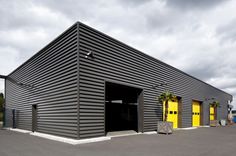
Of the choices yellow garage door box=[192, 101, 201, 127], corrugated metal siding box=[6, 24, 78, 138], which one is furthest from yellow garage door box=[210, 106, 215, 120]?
corrugated metal siding box=[6, 24, 78, 138]

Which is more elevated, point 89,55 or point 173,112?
point 89,55

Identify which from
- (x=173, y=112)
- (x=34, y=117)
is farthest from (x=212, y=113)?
(x=34, y=117)

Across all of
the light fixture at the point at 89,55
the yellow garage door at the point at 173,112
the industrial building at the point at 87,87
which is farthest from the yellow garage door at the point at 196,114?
the light fixture at the point at 89,55

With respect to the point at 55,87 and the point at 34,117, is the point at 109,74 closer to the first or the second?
the point at 55,87

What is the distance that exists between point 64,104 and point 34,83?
5.08 m

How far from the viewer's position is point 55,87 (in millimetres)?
11727

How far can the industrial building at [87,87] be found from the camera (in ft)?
33.4

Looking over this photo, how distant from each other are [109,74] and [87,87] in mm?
1853

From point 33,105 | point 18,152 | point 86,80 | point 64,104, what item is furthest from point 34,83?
point 18,152

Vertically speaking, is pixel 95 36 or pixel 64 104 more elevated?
pixel 95 36

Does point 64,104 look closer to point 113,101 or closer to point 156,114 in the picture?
point 156,114

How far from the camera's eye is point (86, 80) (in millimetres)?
10227

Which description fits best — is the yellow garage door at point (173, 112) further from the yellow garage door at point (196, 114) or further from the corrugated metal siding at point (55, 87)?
the corrugated metal siding at point (55, 87)

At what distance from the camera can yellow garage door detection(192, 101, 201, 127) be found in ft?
73.3
